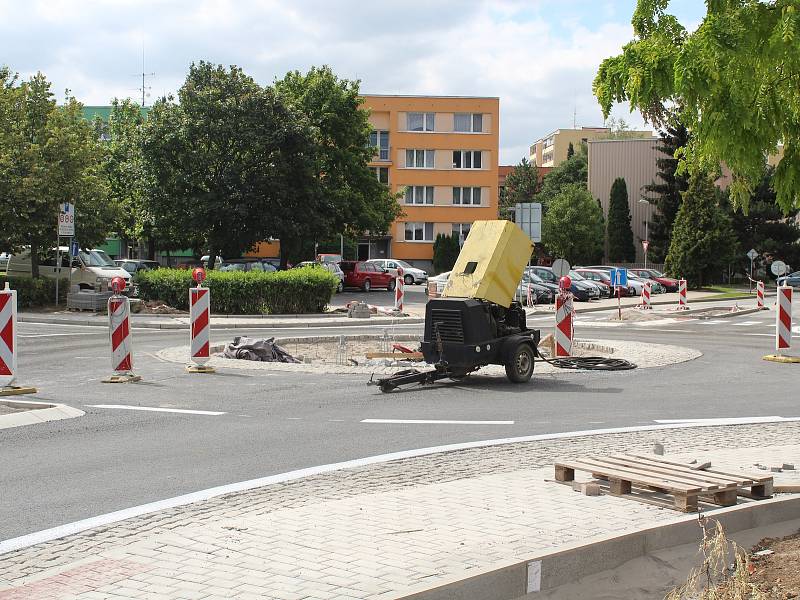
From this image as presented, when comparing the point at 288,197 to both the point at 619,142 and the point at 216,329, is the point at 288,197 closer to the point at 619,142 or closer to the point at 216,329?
the point at 216,329

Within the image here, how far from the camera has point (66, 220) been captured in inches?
1232

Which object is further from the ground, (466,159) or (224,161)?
(466,159)

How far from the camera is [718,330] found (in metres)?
29.9

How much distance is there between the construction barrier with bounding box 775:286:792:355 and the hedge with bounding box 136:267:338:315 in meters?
17.3

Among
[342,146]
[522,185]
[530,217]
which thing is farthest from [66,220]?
[522,185]

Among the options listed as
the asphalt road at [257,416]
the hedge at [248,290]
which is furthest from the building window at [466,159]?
the asphalt road at [257,416]

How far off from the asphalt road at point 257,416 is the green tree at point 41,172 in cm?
1403

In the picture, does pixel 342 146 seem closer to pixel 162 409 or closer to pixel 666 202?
pixel 666 202

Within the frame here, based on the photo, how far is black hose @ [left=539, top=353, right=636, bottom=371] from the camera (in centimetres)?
1725

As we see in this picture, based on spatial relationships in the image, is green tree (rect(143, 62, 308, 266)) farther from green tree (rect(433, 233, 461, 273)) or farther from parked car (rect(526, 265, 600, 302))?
green tree (rect(433, 233, 461, 273))

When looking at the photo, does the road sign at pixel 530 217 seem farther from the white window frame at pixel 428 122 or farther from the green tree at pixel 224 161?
the white window frame at pixel 428 122

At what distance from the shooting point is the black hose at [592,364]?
1725cm

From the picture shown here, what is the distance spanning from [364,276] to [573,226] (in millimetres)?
27568

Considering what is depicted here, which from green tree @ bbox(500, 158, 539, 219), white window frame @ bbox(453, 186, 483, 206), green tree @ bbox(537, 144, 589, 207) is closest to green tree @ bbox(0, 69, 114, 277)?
white window frame @ bbox(453, 186, 483, 206)
